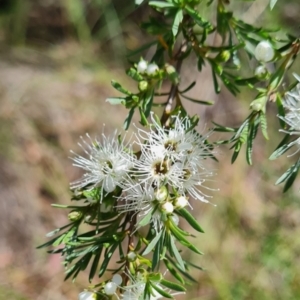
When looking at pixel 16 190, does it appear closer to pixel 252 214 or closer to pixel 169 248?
pixel 252 214

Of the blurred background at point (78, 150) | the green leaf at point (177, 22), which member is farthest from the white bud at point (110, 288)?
the blurred background at point (78, 150)

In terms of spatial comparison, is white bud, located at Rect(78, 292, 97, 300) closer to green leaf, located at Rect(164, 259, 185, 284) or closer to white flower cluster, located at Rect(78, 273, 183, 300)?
white flower cluster, located at Rect(78, 273, 183, 300)

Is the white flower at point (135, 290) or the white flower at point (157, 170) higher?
the white flower at point (157, 170)

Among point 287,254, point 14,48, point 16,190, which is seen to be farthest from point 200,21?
point 14,48

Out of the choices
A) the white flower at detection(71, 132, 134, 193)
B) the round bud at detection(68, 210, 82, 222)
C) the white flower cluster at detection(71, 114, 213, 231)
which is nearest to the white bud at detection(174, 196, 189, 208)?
the white flower cluster at detection(71, 114, 213, 231)

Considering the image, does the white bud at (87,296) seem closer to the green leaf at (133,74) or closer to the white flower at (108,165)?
the white flower at (108,165)
